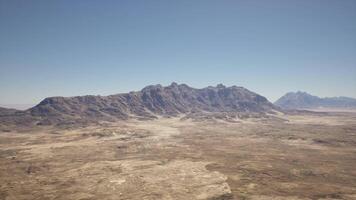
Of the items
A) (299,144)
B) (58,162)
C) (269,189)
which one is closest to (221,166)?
(269,189)

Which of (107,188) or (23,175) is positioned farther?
(23,175)

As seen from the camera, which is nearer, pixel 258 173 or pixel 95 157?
pixel 258 173

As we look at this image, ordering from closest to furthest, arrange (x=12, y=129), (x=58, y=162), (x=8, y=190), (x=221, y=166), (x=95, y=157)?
(x=8, y=190) < (x=221, y=166) < (x=58, y=162) < (x=95, y=157) < (x=12, y=129)

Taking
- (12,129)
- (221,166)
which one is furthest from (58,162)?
(12,129)

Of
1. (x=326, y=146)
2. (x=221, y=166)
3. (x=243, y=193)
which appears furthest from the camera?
(x=326, y=146)

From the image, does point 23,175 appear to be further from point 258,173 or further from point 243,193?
point 258,173

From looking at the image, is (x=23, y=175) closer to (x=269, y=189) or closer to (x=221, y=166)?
(x=221, y=166)

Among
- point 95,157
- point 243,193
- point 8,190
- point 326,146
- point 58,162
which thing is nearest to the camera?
point 243,193

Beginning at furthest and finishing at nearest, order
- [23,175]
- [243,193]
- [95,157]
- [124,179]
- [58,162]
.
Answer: [95,157] → [58,162] → [23,175] → [124,179] → [243,193]
